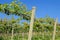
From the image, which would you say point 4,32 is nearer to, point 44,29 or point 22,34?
point 22,34

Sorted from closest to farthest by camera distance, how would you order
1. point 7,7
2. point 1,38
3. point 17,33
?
1. point 7,7
2. point 1,38
3. point 17,33

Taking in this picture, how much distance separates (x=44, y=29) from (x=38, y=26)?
487mm

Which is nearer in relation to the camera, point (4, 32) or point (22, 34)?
point (4, 32)

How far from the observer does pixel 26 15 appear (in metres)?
8.29

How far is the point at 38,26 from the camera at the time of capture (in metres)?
14.6

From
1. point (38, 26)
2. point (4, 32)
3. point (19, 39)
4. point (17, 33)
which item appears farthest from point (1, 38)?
point (38, 26)

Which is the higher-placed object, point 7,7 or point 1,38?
point 7,7

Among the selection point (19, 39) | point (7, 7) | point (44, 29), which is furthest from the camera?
point (44, 29)

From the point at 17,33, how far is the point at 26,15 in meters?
3.77

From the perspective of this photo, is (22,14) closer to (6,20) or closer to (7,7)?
(7,7)

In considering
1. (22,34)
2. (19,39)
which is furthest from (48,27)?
(19,39)

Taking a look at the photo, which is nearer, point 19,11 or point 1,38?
point 19,11

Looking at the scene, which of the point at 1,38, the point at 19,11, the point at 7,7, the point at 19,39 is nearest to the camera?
the point at 7,7

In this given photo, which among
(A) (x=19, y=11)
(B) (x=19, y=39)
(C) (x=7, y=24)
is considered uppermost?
(A) (x=19, y=11)
